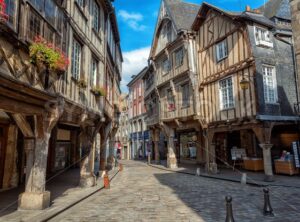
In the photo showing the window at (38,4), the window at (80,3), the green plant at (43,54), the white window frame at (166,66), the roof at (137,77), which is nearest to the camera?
the green plant at (43,54)

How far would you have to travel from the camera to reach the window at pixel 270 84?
12938 millimetres

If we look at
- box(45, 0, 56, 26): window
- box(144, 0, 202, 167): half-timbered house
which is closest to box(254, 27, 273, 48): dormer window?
box(144, 0, 202, 167): half-timbered house

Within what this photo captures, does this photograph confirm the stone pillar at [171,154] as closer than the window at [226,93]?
No

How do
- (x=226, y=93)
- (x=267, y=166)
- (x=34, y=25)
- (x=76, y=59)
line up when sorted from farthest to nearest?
(x=226, y=93), (x=267, y=166), (x=76, y=59), (x=34, y=25)

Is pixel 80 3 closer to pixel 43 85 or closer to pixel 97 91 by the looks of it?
pixel 97 91

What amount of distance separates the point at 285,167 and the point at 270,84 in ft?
14.6

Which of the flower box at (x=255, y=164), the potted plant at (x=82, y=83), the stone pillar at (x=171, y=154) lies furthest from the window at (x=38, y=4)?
the stone pillar at (x=171, y=154)

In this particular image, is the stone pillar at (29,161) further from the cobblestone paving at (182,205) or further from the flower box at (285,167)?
the flower box at (285,167)

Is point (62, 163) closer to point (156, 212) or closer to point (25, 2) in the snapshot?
point (156, 212)

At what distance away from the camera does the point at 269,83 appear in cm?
1312

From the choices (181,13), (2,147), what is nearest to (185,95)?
(181,13)

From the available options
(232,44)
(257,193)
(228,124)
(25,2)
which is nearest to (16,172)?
(25,2)

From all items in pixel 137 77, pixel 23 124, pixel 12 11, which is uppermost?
pixel 137 77

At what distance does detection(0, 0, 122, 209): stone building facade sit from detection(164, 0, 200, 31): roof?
21.9ft
